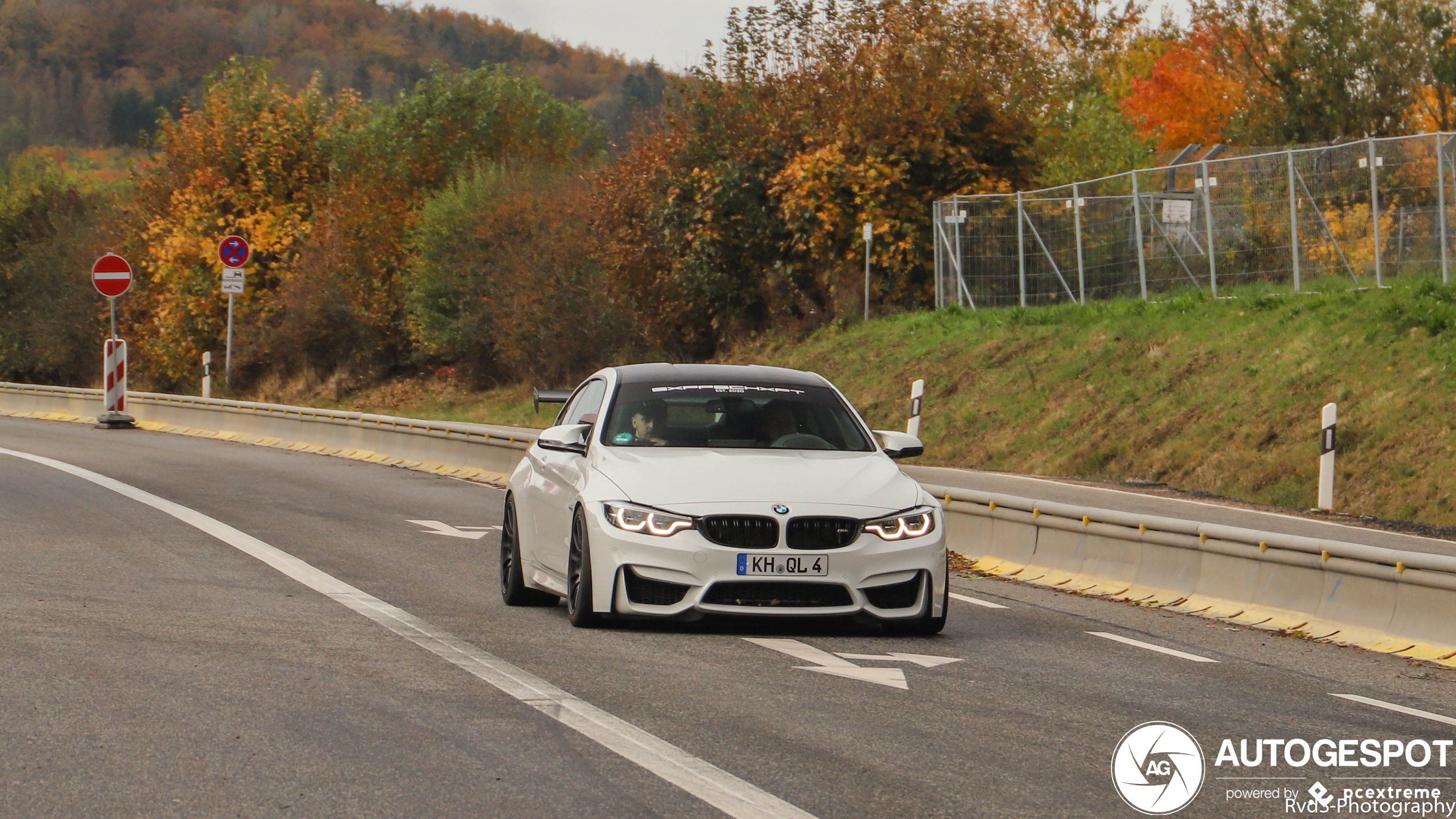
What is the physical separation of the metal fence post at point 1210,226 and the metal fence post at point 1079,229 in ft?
10.9

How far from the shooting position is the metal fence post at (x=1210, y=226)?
26.5 m

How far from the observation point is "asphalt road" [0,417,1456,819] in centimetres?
575

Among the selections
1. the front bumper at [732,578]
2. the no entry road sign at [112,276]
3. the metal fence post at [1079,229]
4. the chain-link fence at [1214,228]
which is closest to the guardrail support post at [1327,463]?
the chain-link fence at [1214,228]

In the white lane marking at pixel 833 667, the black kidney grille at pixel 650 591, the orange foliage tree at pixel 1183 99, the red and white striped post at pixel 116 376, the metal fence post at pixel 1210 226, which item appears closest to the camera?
the white lane marking at pixel 833 667

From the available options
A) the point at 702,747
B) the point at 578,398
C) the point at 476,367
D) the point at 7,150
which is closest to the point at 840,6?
the point at 476,367

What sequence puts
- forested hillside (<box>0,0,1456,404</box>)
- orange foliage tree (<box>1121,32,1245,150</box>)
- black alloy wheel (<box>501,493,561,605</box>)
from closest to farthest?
black alloy wheel (<box>501,493,561,605</box>) < forested hillside (<box>0,0,1456,404</box>) < orange foliage tree (<box>1121,32,1245,150</box>)

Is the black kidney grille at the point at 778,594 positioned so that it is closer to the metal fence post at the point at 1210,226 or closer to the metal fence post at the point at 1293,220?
the metal fence post at the point at 1293,220

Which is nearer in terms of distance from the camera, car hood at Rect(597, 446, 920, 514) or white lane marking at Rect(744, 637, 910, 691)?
white lane marking at Rect(744, 637, 910, 691)

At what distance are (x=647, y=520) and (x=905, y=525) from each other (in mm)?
1309

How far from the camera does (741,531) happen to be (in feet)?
29.8

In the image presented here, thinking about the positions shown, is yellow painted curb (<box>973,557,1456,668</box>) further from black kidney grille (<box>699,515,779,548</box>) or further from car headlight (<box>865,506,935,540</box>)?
black kidney grille (<box>699,515,779,548</box>)

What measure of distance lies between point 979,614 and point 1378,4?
148 feet

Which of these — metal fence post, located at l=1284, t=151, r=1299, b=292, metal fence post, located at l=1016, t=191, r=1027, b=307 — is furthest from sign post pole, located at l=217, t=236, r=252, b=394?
metal fence post, located at l=1284, t=151, r=1299, b=292

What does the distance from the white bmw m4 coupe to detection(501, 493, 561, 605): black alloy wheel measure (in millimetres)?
305
